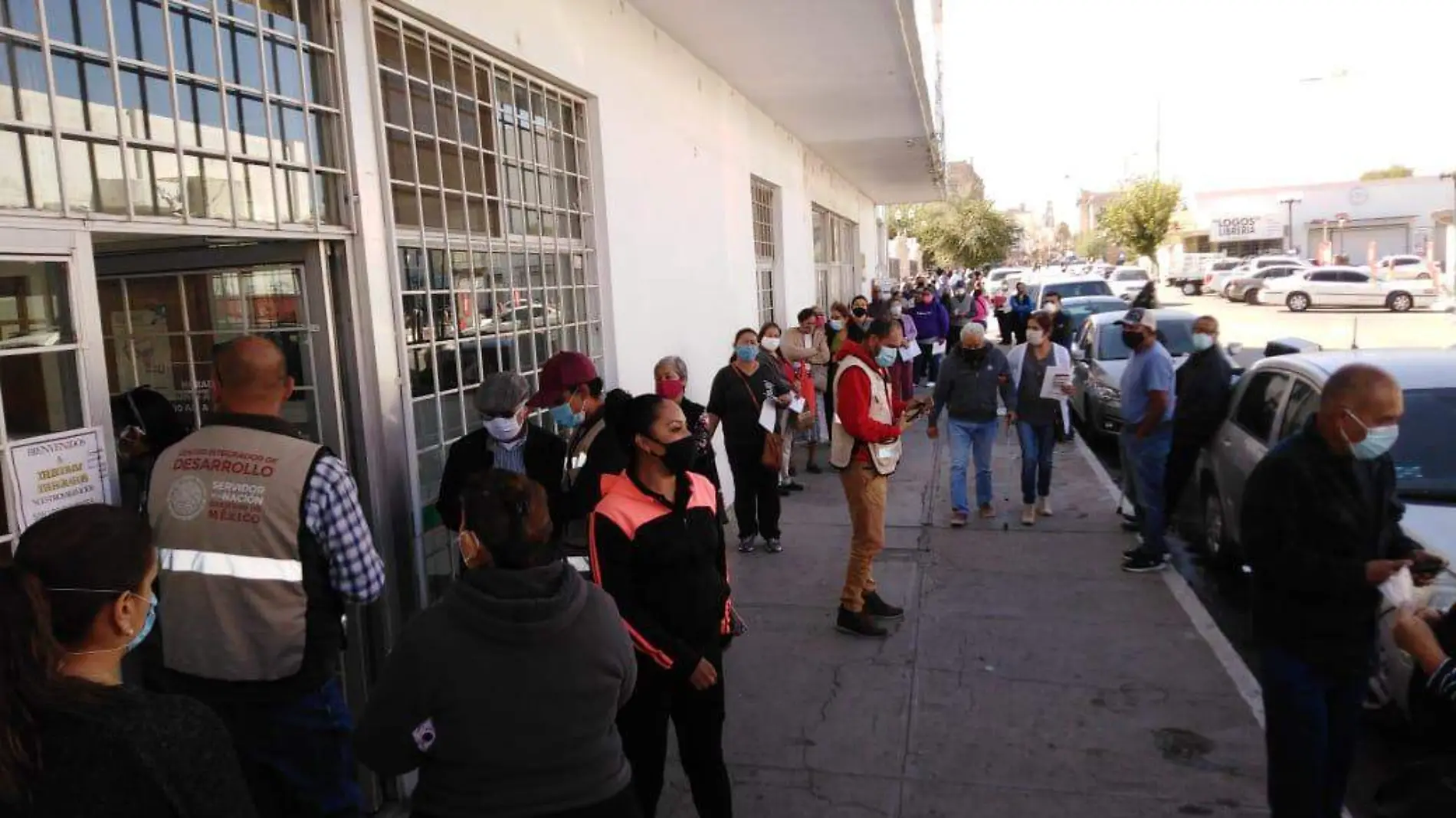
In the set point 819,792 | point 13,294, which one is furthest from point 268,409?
point 819,792

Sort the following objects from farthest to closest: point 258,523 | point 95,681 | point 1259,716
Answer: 1. point 1259,716
2. point 258,523
3. point 95,681

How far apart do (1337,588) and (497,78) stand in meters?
4.78

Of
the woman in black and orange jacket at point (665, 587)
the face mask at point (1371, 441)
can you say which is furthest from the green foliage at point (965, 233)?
the woman in black and orange jacket at point (665, 587)

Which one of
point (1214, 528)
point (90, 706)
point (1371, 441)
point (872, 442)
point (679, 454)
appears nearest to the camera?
point (90, 706)

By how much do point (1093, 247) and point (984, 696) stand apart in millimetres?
98914

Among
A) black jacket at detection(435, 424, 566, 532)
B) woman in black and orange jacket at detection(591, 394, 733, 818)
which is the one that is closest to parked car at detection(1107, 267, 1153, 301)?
black jacket at detection(435, 424, 566, 532)

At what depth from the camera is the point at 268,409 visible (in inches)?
118

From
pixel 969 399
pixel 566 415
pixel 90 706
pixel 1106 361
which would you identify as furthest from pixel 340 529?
pixel 1106 361

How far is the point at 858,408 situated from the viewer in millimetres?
5730

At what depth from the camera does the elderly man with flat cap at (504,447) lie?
4070 mm

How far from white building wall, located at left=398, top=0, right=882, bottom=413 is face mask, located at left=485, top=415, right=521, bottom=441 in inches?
78.4

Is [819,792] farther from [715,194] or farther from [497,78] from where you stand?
[715,194]

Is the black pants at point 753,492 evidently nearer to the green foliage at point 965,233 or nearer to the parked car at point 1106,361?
the parked car at point 1106,361

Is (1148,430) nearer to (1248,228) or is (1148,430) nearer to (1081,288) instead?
(1081,288)
